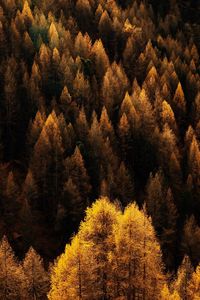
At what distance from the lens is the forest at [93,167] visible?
1682 inches

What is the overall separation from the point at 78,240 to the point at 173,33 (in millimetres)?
154262

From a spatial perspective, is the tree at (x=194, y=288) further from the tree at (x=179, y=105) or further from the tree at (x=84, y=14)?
the tree at (x=84, y=14)

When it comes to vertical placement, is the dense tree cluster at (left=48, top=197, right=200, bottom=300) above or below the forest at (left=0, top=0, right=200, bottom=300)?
below

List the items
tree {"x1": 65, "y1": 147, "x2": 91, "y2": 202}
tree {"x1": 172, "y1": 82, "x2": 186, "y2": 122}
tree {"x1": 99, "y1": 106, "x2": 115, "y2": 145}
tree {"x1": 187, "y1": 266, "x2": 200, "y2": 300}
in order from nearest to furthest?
tree {"x1": 187, "y1": 266, "x2": 200, "y2": 300}, tree {"x1": 65, "y1": 147, "x2": 91, "y2": 202}, tree {"x1": 99, "y1": 106, "x2": 115, "y2": 145}, tree {"x1": 172, "y1": 82, "x2": 186, "y2": 122}

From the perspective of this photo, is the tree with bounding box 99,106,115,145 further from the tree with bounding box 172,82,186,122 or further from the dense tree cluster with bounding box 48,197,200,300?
the dense tree cluster with bounding box 48,197,200,300

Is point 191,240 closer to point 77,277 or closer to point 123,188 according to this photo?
point 123,188

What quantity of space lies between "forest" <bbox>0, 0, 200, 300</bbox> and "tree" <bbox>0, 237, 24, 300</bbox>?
0.13 m

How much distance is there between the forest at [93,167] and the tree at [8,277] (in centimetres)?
13

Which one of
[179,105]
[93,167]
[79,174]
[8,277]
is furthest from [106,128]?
[8,277]

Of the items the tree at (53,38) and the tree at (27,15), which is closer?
the tree at (53,38)

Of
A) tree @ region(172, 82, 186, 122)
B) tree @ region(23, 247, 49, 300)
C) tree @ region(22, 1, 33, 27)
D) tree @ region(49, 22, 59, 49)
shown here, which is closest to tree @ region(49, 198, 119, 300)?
tree @ region(23, 247, 49, 300)

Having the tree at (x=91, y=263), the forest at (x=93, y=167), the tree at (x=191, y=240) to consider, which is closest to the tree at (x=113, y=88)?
the forest at (x=93, y=167)

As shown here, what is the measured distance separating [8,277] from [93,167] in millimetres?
43174

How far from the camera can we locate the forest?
42.7 metres
